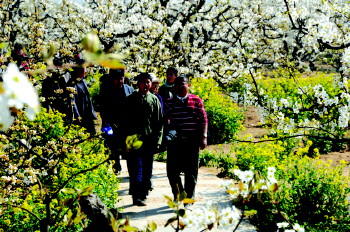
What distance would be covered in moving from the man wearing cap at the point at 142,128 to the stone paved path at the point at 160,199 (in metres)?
0.19

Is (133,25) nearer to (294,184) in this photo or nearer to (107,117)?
(107,117)

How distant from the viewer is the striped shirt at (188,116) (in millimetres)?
4473

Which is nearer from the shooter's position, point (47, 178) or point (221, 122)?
point (47, 178)

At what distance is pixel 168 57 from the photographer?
34.7 ft

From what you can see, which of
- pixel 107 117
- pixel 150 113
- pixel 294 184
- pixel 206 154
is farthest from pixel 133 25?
pixel 294 184

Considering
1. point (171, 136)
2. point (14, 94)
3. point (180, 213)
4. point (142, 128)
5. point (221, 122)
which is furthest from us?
point (221, 122)

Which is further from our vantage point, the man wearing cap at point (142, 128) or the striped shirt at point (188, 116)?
the man wearing cap at point (142, 128)

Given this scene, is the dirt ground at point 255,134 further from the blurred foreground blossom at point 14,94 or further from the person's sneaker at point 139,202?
the blurred foreground blossom at point 14,94

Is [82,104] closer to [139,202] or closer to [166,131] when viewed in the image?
[166,131]

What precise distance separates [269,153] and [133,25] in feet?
24.3

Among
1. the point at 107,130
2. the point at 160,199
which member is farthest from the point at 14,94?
the point at 160,199

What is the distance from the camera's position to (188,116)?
4488 mm

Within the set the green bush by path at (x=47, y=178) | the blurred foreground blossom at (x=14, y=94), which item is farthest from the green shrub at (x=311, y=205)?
the blurred foreground blossom at (x=14, y=94)

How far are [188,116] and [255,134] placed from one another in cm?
691
